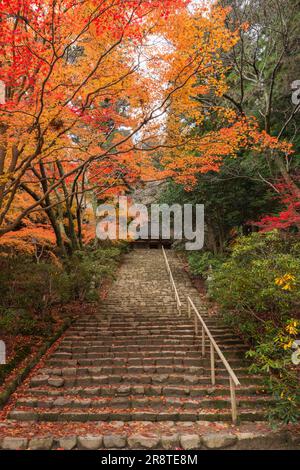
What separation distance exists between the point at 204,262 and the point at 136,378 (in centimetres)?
904

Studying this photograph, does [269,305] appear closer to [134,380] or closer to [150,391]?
[150,391]

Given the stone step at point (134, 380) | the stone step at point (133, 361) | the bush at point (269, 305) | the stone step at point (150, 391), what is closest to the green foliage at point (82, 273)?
the stone step at point (133, 361)

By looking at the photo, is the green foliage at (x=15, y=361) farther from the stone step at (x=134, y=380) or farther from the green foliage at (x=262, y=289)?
the green foliage at (x=262, y=289)

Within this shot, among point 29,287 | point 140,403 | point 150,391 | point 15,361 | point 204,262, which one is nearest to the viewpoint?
point 140,403

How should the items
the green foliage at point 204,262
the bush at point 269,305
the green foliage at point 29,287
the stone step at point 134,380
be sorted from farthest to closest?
the green foliage at point 204,262
the green foliage at point 29,287
the stone step at point 134,380
the bush at point 269,305

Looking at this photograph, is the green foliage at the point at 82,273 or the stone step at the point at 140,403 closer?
the stone step at the point at 140,403

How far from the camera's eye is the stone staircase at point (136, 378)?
5.49 m

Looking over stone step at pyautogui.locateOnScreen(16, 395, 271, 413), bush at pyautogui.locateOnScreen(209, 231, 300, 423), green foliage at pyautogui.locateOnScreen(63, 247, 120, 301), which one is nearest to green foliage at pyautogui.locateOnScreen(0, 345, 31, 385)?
stone step at pyautogui.locateOnScreen(16, 395, 271, 413)

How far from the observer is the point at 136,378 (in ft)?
21.3

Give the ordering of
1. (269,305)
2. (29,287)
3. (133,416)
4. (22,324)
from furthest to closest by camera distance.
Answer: (29,287) < (22,324) < (269,305) < (133,416)

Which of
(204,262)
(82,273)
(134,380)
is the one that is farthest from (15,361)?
(204,262)

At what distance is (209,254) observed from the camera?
49.9 ft

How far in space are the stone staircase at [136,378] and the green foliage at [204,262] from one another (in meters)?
3.97
